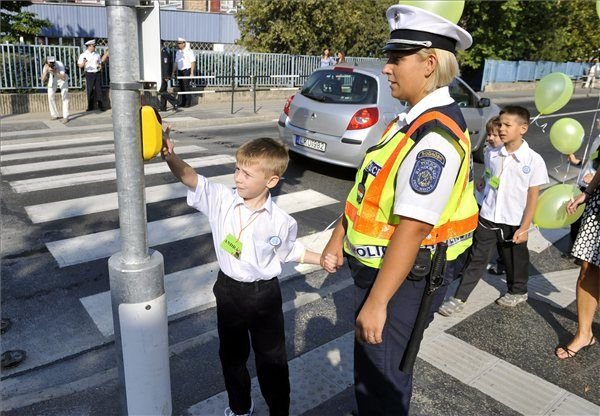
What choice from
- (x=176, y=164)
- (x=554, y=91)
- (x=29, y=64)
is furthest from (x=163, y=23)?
(x=176, y=164)

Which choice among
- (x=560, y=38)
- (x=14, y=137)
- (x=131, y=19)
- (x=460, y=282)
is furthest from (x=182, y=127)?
(x=560, y=38)

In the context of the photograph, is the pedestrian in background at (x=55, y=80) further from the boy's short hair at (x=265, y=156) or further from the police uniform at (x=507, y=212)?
the boy's short hair at (x=265, y=156)

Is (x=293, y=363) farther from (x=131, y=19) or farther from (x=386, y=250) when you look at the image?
(x=131, y=19)

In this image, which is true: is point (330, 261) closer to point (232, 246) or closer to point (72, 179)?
point (232, 246)

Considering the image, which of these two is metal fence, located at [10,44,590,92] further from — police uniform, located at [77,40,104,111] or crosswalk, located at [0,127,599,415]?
crosswalk, located at [0,127,599,415]

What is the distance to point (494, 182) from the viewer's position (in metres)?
4.15

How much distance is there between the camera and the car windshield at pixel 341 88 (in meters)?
7.73

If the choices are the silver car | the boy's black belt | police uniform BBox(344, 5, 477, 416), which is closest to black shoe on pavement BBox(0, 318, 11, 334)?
the boy's black belt

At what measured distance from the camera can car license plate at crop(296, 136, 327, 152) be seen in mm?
7816

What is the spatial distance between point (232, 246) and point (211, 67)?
58.9 ft

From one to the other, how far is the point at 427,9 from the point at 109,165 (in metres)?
7.12

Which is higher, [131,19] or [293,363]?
[131,19]

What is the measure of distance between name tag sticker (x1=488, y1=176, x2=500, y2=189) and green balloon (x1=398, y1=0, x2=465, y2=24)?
7.02ft

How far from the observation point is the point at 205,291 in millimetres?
4305
